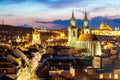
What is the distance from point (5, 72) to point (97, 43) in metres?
68.6

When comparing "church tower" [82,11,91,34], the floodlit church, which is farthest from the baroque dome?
"church tower" [82,11,91,34]

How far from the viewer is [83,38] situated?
13450 cm

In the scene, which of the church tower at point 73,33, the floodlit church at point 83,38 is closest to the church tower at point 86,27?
the floodlit church at point 83,38

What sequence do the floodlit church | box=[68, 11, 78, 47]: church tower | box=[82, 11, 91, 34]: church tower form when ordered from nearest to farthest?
1. the floodlit church
2. box=[68, 11, 78, 47]: church tower
3. box=[82, 11, 91, 34]: church tower

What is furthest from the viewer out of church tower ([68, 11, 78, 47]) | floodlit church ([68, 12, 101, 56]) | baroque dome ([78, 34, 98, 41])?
church tower ([68, 11, 78, 47])

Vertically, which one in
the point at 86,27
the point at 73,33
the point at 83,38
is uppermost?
the point at 86,27

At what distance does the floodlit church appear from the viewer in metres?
125

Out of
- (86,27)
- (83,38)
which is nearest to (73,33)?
(83,38)

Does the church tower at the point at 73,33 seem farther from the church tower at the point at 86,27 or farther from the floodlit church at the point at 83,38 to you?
the church tower at the point at 86,27

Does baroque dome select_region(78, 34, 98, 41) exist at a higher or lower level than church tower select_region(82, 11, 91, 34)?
lower

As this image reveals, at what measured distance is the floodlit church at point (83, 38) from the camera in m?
125

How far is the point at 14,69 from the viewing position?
6009 centimetres

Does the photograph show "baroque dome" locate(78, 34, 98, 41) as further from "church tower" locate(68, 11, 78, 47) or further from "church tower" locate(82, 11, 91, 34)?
"church tower" locate(82, 11, 91, 34)

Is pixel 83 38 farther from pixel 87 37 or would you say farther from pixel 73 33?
pixel 73 33
